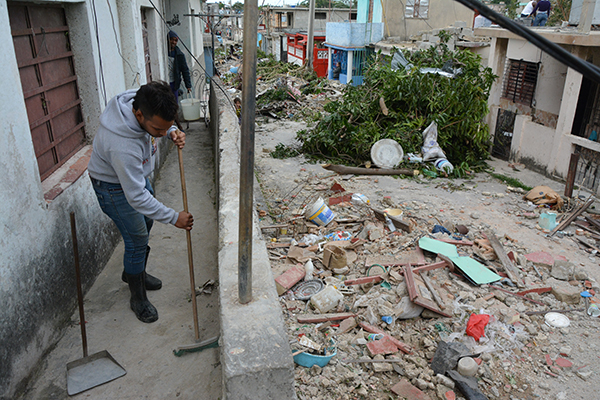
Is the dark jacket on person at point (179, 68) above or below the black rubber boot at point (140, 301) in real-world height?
above

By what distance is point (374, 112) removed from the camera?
9656mm

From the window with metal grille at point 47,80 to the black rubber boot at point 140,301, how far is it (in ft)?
3.67

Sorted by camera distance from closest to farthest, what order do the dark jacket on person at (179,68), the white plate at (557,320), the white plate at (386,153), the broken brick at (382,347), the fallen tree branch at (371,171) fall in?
the broken brick at (382,347), the white plate at (557,320), the fallen tree branch at (371,171), the white plate at (386,153), the dark jacket on person at (179,68)

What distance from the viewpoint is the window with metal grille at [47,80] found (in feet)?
10.4

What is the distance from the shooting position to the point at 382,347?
3.48 m

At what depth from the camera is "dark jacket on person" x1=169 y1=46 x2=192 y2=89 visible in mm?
9609

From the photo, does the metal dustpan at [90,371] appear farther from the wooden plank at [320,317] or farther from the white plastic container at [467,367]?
the white plastic container at [467,367]

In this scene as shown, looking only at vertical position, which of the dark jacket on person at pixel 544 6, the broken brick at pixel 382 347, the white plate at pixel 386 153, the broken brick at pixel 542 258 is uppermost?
the dark jacket on person at pixel 544 6

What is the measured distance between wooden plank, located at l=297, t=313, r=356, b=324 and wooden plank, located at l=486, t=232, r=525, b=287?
6.74 feet

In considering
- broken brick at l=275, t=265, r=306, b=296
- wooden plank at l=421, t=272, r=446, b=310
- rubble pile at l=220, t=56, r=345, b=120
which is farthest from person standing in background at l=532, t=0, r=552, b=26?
broken brick at l=275, t=265, r=306, b=296

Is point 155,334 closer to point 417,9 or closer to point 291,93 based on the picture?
point 291,93

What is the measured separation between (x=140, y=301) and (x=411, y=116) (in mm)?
7655

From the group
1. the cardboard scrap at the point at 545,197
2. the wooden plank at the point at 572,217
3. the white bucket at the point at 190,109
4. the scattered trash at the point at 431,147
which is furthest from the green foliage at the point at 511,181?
the white bucket at the point at 190,109

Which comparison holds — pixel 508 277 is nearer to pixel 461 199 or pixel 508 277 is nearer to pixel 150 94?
pixel 461 199
